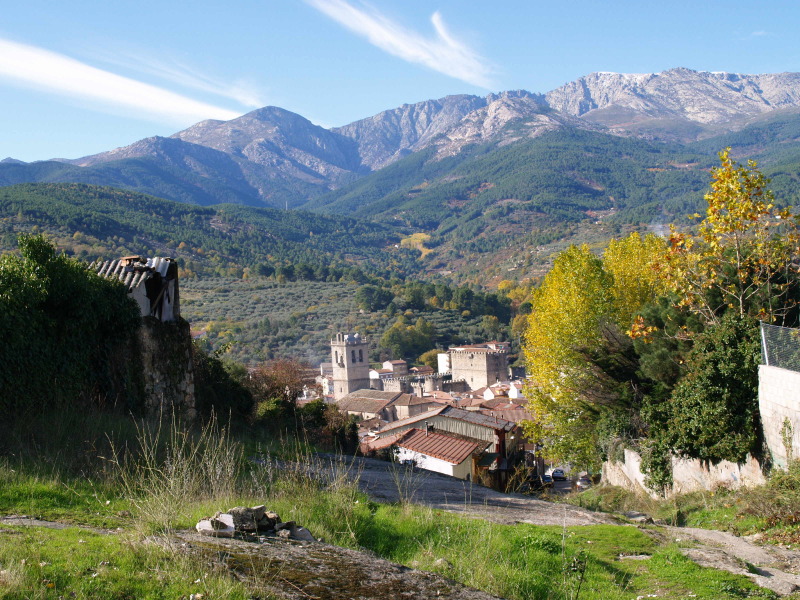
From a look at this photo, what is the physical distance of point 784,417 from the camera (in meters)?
10.2

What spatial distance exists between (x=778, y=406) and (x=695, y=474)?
3.44 m

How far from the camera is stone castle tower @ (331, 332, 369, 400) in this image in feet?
231

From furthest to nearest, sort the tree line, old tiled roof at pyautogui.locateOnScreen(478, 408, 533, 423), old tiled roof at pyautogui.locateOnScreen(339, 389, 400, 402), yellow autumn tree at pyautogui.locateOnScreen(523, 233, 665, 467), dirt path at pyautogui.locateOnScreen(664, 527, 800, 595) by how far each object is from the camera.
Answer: old tiled roof at pyautogui.locateOnScreen(339, 389, 400, 402), old tiled roof at pyautogui.locateOnScreen(478, 408, 533, 423), yellow autumn tree at pyautogui.locateOnScreen(523, 233, 665, 467), the tree line, dirt path at pyautogui.locateOnScreen(664, 527, 800, 595)

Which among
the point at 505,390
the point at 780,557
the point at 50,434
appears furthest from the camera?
the point at 505,390

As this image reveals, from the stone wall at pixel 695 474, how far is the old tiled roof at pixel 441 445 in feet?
15.1

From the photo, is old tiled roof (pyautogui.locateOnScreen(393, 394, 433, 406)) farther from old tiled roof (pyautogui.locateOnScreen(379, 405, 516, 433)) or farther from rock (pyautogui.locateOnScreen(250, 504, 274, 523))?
rock (pyautogui.locateOnScreen(250, 504, 274, 523))

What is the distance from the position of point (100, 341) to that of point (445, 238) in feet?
595

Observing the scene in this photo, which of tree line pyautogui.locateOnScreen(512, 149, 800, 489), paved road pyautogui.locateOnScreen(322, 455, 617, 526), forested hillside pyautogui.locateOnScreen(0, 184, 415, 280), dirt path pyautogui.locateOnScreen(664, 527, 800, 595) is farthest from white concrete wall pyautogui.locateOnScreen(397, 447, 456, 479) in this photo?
forested hillside pyautogui.locateOnScreen(0, 184, 415, 280)

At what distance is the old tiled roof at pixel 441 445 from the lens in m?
20.2

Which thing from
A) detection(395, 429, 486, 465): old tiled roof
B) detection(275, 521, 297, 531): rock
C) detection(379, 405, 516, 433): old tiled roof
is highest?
detection(275, 521, 297, 531): rock

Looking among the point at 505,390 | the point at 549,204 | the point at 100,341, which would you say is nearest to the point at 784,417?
the point at 100,341

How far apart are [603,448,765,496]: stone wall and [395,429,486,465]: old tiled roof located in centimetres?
460

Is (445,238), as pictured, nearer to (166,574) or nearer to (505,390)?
(505,390)

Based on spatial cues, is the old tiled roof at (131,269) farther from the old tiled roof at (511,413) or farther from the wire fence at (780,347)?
the old tiled roof at (511,413)
